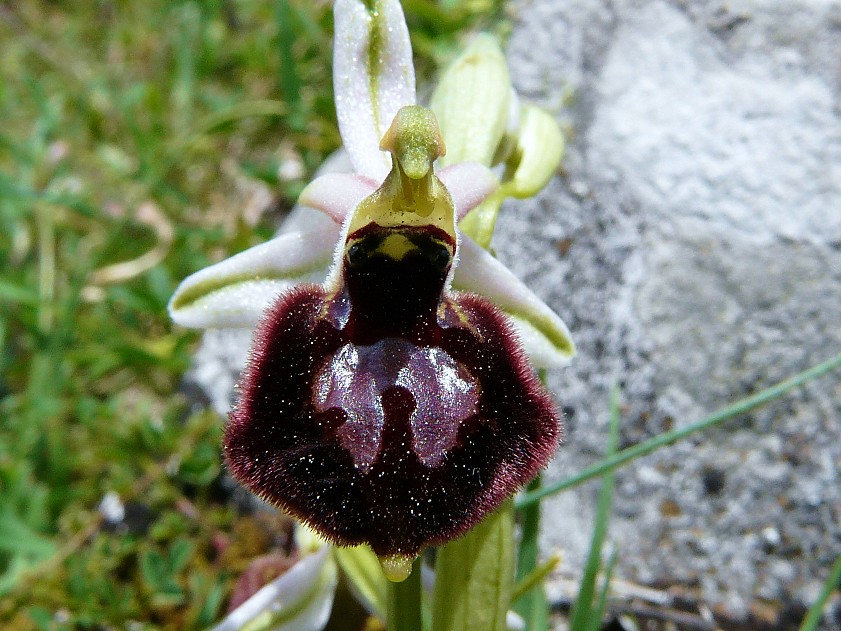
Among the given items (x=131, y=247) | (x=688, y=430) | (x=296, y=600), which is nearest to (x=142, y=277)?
(x=131, y=247)

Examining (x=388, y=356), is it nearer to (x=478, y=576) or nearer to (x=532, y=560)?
(x=478, y=576)

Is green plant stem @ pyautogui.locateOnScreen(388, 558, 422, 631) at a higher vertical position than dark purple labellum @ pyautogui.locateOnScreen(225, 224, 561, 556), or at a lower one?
lower

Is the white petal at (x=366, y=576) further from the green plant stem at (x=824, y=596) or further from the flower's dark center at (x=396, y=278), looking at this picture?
the green plant stem at (x=824, y=596)

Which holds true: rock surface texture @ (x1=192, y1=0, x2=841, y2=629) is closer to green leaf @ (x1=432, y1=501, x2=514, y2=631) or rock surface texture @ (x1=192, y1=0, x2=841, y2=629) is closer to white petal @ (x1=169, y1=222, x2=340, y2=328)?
green leaf @ (x1=432, y1=501, x2=514, y2=631)

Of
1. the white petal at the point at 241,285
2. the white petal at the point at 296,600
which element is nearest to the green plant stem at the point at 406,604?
the white petal at the point at 296,600

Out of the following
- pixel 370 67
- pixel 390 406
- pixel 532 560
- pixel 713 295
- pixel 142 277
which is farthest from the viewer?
pixel 142 277

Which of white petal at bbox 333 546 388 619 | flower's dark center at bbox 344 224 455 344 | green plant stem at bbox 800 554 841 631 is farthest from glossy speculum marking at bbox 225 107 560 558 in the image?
green plant stem at bbox 800 554 841 631
